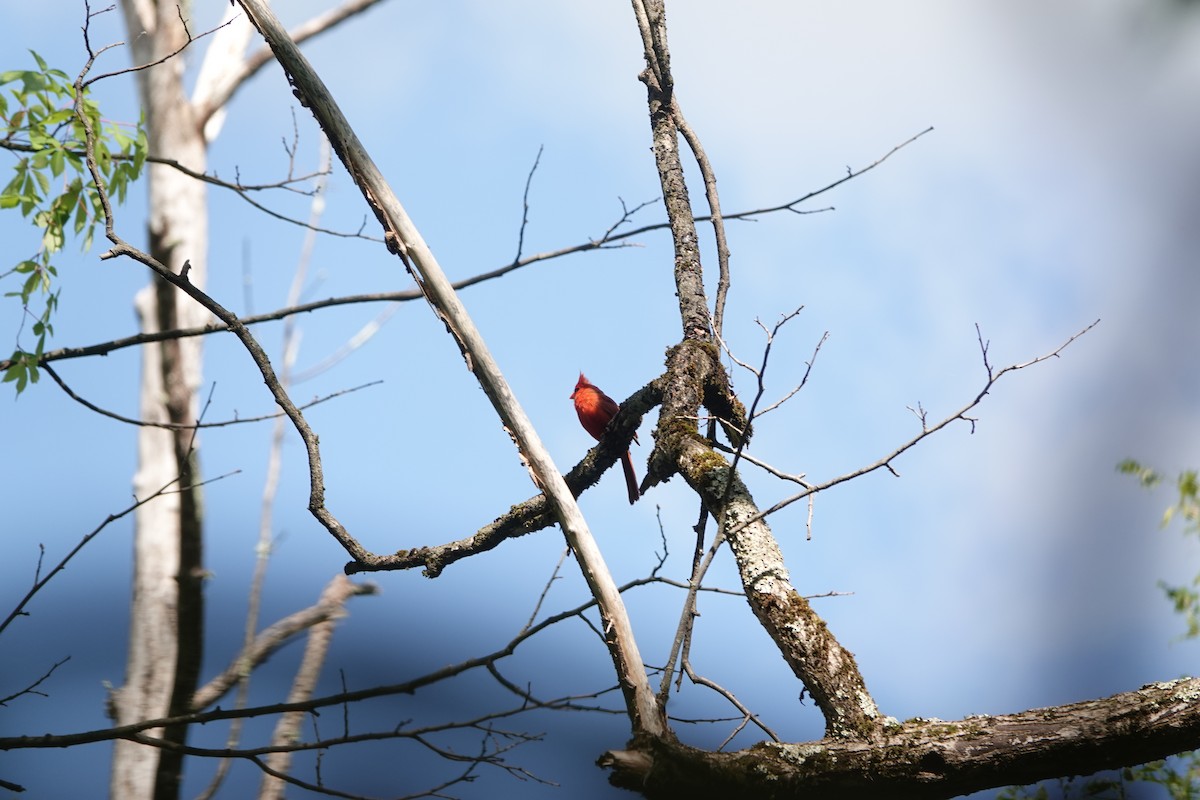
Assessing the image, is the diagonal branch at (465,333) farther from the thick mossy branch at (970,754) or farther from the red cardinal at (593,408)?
the red cardinal at (593,408)

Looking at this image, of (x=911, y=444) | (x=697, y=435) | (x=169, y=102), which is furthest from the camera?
(x=169, y=102)

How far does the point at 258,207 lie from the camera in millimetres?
4250

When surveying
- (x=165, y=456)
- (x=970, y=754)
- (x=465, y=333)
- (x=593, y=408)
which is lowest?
(x=970, y=754)

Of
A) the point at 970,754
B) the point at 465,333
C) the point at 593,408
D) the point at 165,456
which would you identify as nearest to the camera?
the point at 970,754

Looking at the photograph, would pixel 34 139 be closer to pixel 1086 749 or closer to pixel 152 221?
pixel 152 221

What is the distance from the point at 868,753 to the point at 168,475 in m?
3.80

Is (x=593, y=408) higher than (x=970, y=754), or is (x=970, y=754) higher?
(x=593, y=408)

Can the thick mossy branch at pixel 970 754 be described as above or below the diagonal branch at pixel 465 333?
below

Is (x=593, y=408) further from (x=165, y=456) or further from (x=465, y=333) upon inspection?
(x=465, y=333)

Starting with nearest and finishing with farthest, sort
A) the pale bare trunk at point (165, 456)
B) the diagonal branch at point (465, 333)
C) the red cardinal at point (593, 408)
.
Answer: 1. the diagonal branch at point (465, 333)
2. the pale bare trunk at point (165, 456)
3. the red cardinal at point (593, 408)

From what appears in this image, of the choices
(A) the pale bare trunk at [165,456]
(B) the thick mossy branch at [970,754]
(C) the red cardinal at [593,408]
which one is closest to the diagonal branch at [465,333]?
(B) the thick mossy branch at [970,754]

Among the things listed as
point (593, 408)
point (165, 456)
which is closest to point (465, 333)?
point (593, 408)

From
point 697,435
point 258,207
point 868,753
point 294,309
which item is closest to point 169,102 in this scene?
point 258,207

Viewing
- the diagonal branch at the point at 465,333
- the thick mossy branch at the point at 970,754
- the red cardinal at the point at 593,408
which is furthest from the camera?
the red cardinal at the point at 593,408
